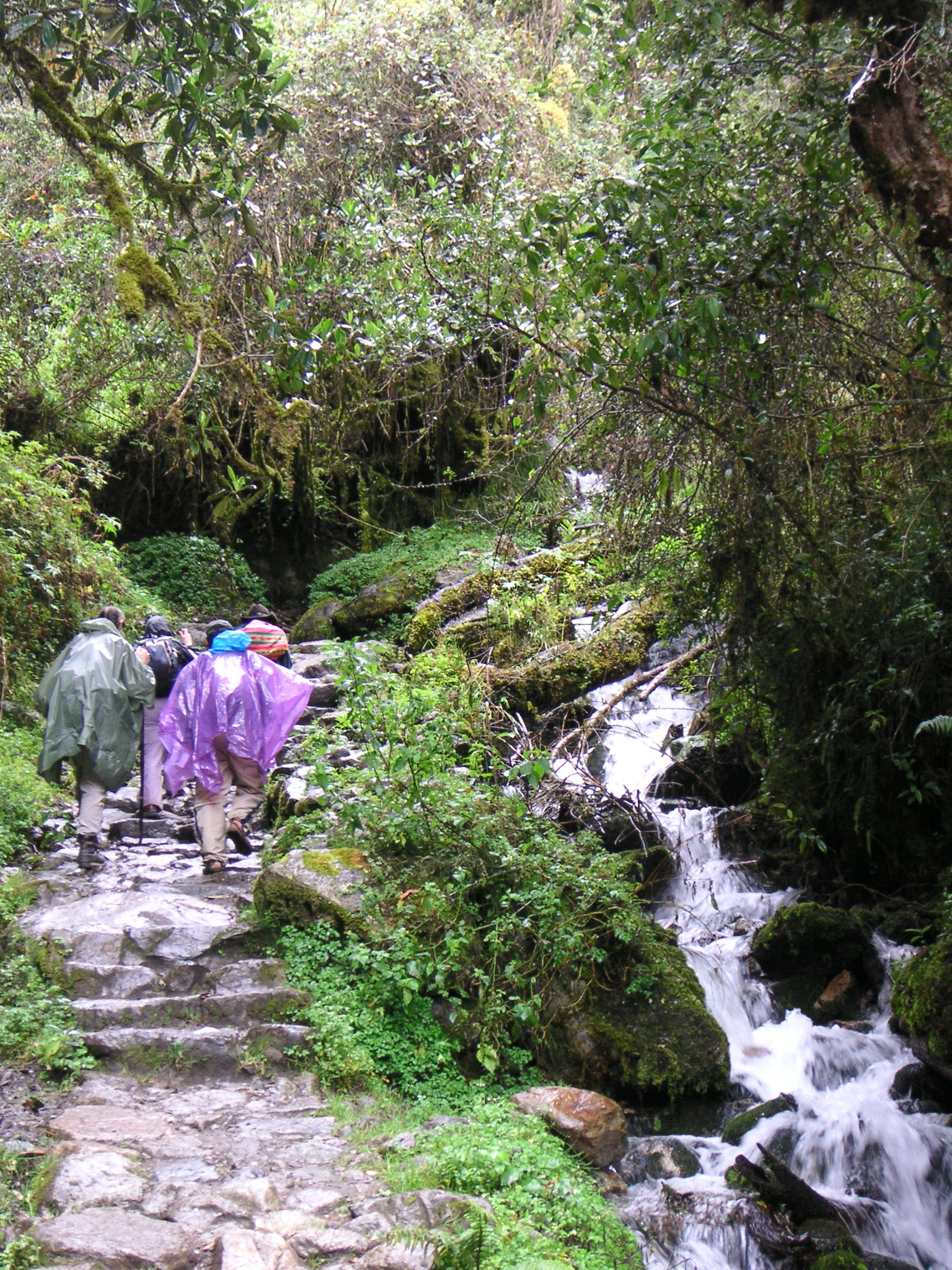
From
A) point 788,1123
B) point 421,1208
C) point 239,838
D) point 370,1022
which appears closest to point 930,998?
point 788,1123

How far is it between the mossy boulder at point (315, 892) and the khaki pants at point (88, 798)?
6.36 feet

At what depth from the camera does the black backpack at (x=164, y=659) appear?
905 centimetres

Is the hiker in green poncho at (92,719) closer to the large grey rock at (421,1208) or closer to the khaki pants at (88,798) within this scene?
the khaki pants at (88,798)

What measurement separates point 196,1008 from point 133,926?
81 cm

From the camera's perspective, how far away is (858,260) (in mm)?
6688

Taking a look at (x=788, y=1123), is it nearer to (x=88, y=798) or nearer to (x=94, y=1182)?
(x=94, y=1182)

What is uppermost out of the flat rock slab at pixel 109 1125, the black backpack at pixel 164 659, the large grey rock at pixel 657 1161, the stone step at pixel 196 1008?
the black backpack at pixel 164 659

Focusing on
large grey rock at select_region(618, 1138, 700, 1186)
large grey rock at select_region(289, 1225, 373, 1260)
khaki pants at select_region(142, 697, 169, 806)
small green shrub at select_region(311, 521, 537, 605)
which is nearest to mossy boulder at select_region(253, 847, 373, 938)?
large grey rock at select_region(618, 1138, 700, 1186)

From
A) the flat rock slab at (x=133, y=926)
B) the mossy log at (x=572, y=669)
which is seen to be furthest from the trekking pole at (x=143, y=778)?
the mossy log at (x=572, y=669)

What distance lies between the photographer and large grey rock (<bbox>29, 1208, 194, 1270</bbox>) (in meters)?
3.63

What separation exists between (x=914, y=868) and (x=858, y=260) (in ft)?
15.1

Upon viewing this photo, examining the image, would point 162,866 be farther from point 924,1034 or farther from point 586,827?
point 924,1034

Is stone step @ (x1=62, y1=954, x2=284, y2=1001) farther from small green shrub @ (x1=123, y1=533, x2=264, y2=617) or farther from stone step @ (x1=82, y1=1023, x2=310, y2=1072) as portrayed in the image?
small green shrub @ (x1=123, y1=533, x2=264, y2=617)

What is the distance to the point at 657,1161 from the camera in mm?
5828
